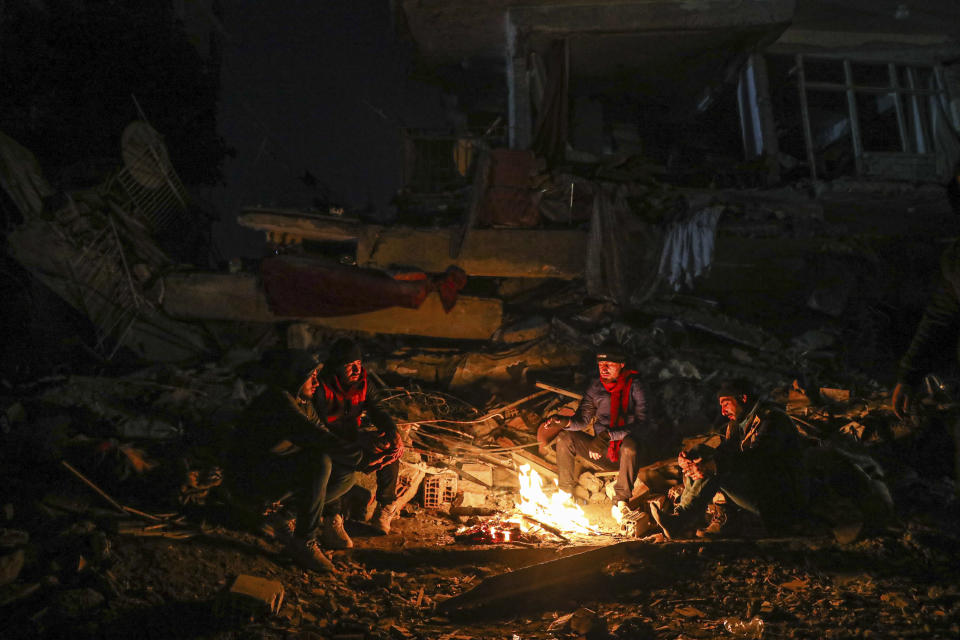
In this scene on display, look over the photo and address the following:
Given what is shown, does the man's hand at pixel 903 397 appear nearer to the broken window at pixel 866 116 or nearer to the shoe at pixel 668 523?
the shoe at pixel 668 523

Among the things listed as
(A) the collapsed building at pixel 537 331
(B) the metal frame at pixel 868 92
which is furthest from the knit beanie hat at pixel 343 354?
(B) the metal frame at pixel 868 92

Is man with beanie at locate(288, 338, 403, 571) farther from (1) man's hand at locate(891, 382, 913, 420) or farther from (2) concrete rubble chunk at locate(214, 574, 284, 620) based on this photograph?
(1) man's hand at locate(891, 382, 913, 420)

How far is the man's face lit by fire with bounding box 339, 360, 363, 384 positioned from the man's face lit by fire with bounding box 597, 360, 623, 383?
10.1 feet

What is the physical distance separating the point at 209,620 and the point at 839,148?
13376 millimetres

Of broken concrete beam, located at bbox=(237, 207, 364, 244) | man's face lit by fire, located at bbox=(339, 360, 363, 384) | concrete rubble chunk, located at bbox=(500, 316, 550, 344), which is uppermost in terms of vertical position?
broken concrete beam, located at bbox=(237, 207, 364, 244)

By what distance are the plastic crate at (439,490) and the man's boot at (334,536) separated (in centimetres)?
179

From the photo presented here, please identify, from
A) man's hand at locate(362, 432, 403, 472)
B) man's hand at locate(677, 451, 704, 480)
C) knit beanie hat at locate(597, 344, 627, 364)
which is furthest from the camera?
knit beanie hat at locate(597, 344, 627, 364)

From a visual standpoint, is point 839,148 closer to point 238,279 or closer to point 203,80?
point 238,279

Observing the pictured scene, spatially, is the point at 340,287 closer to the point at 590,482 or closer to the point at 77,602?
the point at 590,482

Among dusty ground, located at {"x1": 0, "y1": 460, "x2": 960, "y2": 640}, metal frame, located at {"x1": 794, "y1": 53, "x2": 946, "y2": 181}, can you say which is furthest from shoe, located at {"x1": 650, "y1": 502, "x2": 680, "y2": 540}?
metal frame, located at {"x1": 794, "y1": 53, "x2": 946, "y2": 181}

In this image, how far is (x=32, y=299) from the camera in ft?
30.3

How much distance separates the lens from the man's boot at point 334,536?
4.75 m

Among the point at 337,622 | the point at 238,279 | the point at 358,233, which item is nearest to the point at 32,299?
the point at 238,279

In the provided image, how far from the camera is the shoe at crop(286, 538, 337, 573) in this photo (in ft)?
13.9
